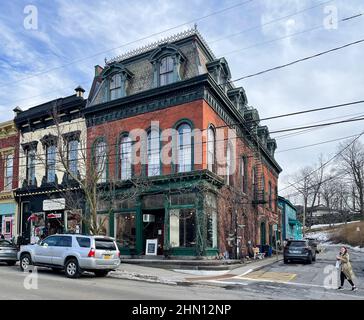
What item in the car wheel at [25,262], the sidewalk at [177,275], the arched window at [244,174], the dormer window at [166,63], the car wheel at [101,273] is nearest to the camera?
the sidewalk at [177,275]

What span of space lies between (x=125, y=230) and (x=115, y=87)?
920 cm

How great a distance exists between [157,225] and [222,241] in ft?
13.0

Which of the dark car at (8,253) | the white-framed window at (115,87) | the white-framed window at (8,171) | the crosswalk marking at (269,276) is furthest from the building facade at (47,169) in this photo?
the crosswalk marking at (269,276)

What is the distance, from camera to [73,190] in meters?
26.5

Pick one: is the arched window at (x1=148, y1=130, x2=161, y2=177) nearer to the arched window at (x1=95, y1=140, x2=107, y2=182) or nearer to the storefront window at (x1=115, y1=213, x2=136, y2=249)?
the arched window at (x1=95, y1=140, x2=107, y2=182)

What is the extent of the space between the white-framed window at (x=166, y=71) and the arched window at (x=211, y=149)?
381 cm

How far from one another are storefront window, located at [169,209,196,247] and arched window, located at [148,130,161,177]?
8.95ft

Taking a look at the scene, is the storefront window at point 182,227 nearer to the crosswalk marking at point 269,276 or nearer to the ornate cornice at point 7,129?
the crosswalk marking at point 269,276

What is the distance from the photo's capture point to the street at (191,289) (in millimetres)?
11000

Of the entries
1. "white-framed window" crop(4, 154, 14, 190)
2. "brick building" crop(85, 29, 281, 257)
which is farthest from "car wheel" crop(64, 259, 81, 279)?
"white-framed window" crop(4, 154, 14, 190)

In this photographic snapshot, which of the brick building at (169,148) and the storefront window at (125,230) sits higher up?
A: the brick building at (169,148)

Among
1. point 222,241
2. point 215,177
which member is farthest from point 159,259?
point 215,177

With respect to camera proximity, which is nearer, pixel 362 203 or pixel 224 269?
pixel 224 269
